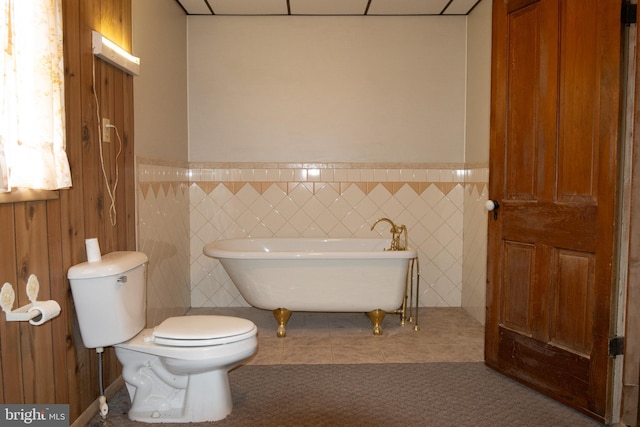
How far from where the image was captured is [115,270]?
2.19m

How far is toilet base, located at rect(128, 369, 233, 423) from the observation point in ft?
7.96

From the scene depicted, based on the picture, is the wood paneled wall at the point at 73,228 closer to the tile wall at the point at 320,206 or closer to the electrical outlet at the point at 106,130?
the electrical outlet at the point at 106,130

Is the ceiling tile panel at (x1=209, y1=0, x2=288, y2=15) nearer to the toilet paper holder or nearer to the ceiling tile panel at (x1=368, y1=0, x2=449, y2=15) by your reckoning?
the ceiling tile panel at (x1=368, y1=0, x2=449, y2=15)

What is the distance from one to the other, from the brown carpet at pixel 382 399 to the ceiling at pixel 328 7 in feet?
9.11

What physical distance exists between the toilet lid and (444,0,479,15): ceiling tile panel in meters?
3.14

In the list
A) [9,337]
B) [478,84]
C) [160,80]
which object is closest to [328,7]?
[478,84]

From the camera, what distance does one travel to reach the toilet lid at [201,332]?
2295 mm

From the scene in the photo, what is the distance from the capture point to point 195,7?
427 cm

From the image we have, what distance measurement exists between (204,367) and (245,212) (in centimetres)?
233

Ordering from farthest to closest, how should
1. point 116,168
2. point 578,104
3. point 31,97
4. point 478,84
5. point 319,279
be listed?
point 478,84 < point 319,279 < point 116,168 < point 578,104 < point 31,97

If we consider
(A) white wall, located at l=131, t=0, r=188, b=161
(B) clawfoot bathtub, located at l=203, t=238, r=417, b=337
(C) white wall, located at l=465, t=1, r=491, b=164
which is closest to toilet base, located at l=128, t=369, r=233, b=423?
(B) clawfoot bathtub, located at l=203, t=238, r=417, b=337

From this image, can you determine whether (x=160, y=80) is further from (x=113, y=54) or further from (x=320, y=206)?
(x=320, y=206)

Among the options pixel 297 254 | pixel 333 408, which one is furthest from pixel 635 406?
pixel 297 254

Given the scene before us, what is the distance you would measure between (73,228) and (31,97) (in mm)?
709
